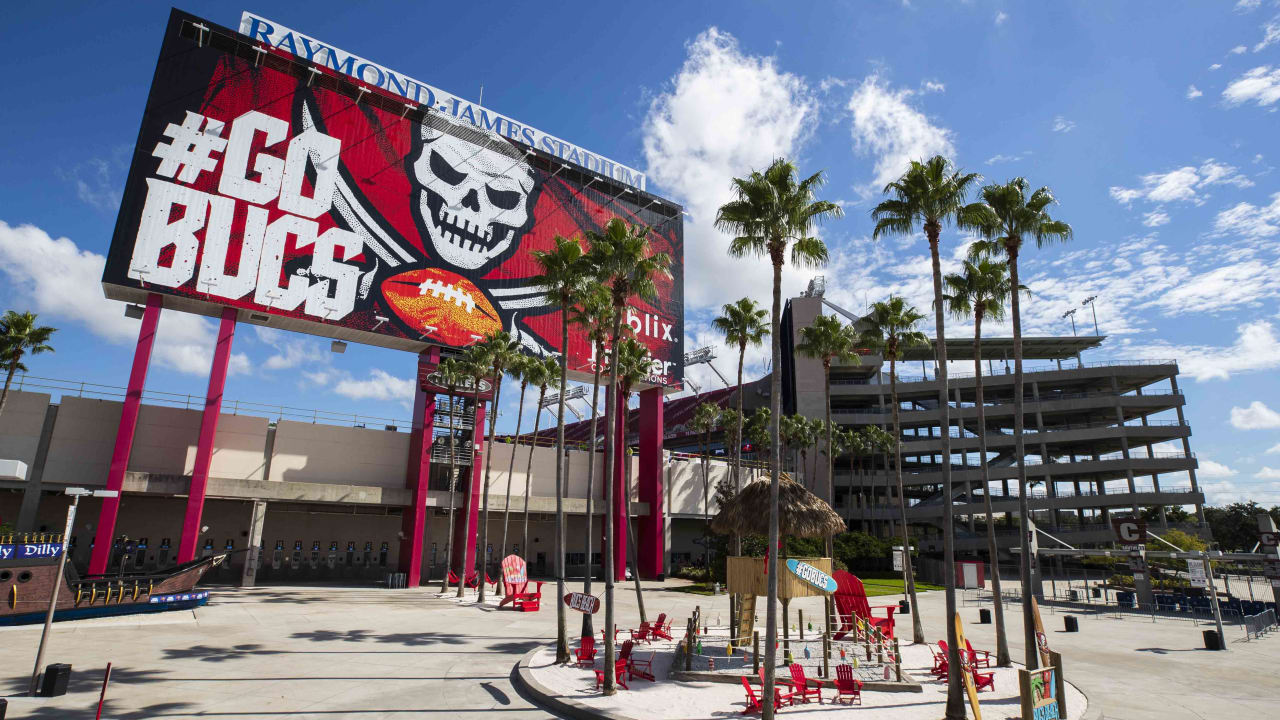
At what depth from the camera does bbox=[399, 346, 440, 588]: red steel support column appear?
41.4 meters

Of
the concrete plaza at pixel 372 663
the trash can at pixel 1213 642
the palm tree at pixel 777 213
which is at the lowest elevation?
the concrete plaza at pixel 372 663

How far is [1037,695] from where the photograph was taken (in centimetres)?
1155

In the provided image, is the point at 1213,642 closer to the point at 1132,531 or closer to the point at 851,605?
the point at 851,605

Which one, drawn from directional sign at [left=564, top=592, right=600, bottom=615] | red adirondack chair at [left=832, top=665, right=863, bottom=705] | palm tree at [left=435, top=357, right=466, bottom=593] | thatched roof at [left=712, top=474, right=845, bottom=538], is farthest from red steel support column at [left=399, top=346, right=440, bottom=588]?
red adirondack chair at [left=832, top=665, right=863, bottom=705]

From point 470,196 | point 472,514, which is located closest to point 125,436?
point 472,514

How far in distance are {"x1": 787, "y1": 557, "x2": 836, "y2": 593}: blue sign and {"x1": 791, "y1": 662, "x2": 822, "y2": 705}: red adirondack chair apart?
2.22 metres

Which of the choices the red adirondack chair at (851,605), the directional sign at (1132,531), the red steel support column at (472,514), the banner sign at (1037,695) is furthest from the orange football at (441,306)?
the directional sign at (1132,531)

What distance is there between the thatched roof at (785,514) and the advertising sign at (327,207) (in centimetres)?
2554

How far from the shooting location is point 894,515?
81250 mm

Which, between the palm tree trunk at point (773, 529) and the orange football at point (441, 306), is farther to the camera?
the orange football at point (441, 306)

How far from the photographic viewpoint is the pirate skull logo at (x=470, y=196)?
43.1 m

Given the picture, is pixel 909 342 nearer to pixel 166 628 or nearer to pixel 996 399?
pixel 166 628

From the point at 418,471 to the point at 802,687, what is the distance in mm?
32727

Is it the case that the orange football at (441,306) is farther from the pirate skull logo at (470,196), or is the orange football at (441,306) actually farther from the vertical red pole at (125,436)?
the vertical red pole at (125,436)
